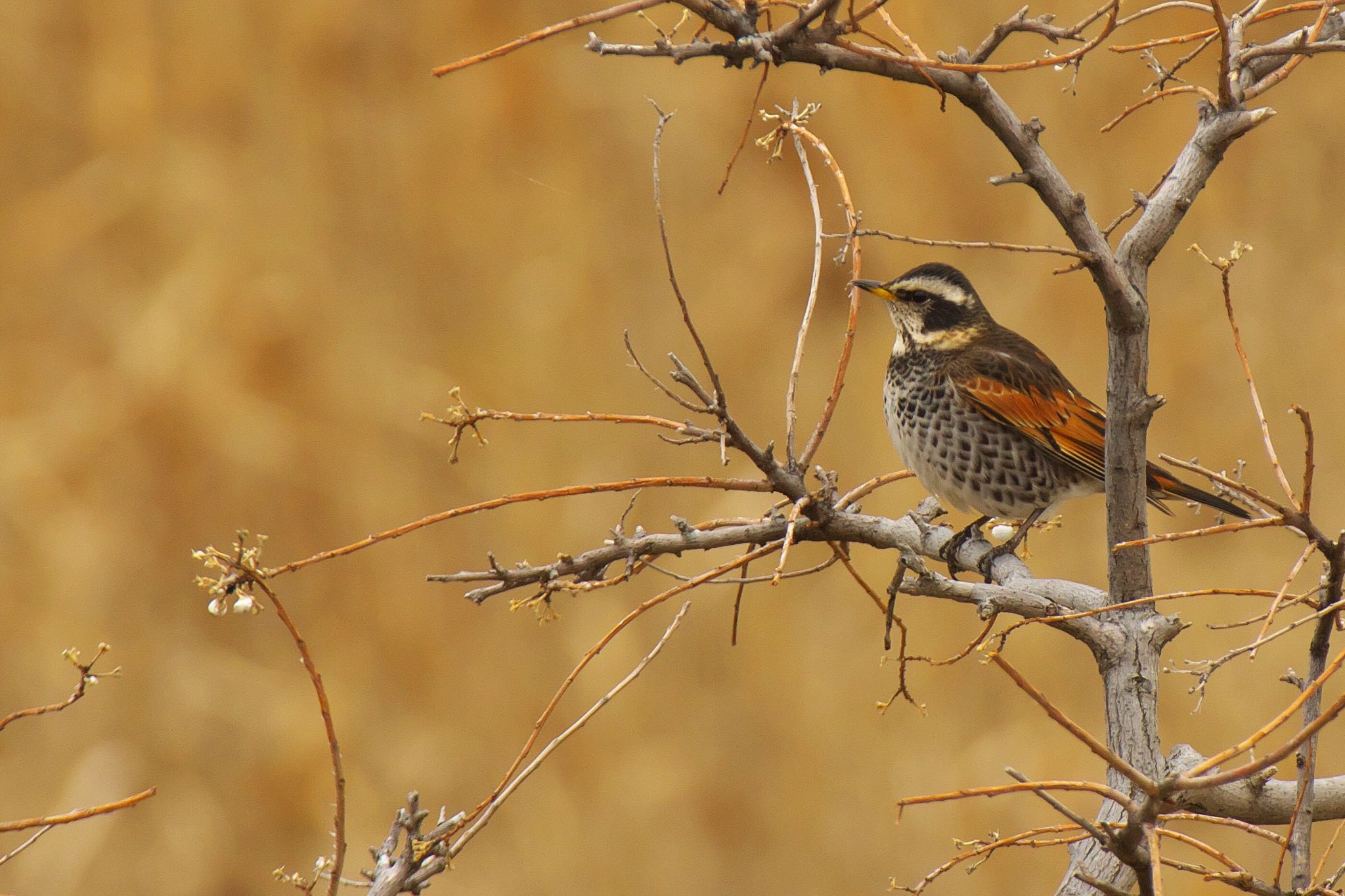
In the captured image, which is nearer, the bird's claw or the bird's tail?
the bird's claw

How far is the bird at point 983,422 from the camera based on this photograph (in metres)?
3.05

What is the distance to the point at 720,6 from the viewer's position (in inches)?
60.1

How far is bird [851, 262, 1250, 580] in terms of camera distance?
3.05 m

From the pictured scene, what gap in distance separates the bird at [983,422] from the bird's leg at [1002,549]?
13mm

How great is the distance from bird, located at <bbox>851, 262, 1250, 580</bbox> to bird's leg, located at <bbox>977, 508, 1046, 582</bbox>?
0.5 inches

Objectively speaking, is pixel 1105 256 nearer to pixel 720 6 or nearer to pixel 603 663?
pixel 720 6

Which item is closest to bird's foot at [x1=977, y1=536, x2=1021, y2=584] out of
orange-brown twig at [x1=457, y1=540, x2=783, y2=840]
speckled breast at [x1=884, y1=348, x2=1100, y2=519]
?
speckled breast at [x1=884, y1=348, x2=1100, y2=519]

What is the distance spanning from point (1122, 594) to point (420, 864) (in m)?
0.99

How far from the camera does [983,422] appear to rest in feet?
10.2

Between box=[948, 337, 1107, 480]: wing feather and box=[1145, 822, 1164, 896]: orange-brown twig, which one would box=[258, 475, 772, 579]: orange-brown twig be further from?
box=[948, 337, 1107, 480]: wing feather

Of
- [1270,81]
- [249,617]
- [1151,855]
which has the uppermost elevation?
[249,617]

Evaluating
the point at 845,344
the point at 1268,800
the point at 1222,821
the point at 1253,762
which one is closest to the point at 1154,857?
the point at 1253,762

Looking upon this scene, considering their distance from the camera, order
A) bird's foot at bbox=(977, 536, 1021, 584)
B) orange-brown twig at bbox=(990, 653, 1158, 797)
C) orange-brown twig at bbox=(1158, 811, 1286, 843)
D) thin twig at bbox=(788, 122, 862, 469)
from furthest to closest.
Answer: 1. bird's foot at bbox=(977, 536, 1021, 584)
2. thin twig at bbox=(788, 122, 862, 469)
3. orange-brown twig at bbox=(1158, 811, 1286, 843)
4. orange-brown twig at bbox=(990, 653, 1158, 797)

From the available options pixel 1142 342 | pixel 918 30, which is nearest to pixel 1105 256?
pixel 1142 342
